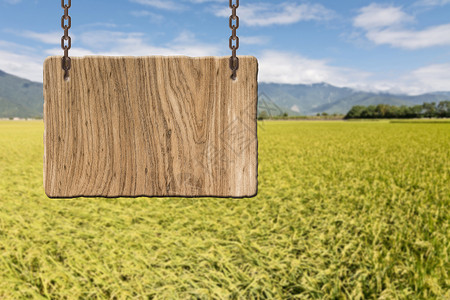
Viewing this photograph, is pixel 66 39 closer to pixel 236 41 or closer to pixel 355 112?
pixel 236 41

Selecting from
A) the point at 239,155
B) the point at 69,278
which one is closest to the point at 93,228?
the point at 69,278

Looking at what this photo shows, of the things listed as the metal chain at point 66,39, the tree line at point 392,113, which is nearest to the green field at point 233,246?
the metal chain at point 66,39

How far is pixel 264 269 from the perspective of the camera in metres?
4.00

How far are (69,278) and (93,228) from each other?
1588 mm

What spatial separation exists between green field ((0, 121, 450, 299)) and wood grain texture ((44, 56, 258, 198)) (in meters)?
0.67

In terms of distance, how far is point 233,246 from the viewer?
4535mm

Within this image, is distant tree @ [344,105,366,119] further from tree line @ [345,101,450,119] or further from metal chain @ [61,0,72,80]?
metal chain @ [61,0,72,80]

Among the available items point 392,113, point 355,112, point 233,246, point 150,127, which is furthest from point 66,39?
point 355,112

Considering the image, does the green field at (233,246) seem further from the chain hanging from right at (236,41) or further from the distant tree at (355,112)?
the distant tree at (355,112)

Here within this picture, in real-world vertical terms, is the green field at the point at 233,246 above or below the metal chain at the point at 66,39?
below

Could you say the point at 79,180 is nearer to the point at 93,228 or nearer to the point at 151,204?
the point at 93,228

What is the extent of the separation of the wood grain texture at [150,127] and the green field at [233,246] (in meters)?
0.67

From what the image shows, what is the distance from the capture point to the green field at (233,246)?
3.61 m

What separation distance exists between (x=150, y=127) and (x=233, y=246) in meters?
3.60
